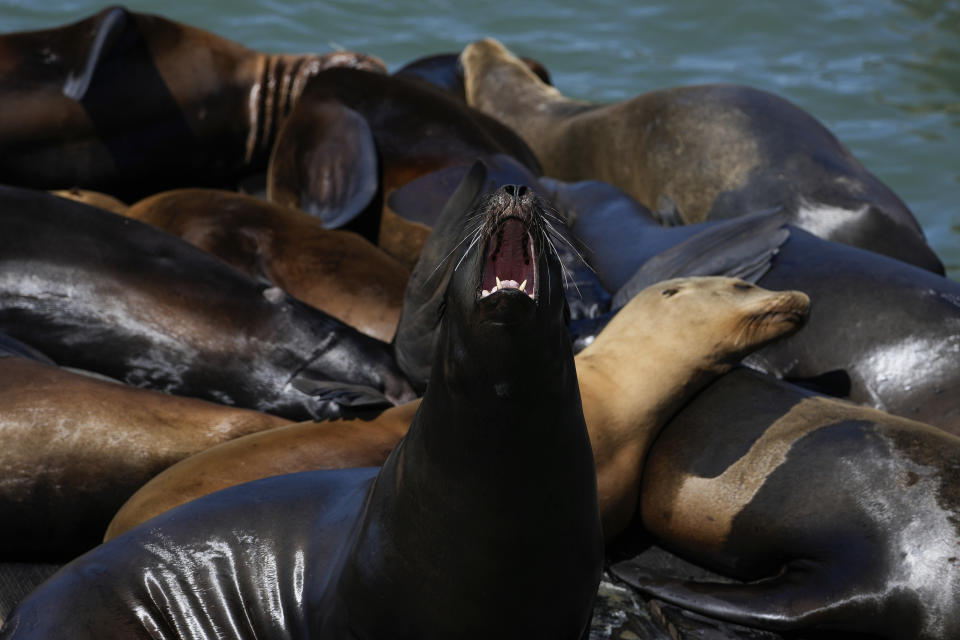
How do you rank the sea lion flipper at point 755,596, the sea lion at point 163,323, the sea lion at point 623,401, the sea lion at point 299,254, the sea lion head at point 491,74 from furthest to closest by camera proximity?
1. the sea lion head at point 491,74
2. the sea lion at point 299,254
3. the sea lion at point 163,323
4. the sea lion at point 623,401
5. the sea lion flipper at point 755,596

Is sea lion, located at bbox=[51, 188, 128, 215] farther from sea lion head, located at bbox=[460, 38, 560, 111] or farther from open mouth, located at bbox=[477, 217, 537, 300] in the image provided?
open mouth, located at bbox=[477, 217, 537, 300]

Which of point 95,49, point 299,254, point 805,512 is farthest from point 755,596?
point 95,49

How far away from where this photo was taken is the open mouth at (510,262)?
1.98m

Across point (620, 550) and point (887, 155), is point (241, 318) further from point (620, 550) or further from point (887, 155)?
point (887, 155)

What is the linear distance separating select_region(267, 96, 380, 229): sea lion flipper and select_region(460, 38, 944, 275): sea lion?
4.32 feet

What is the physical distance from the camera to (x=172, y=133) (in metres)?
5.79

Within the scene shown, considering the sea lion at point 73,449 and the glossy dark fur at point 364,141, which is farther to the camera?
the glossy dark fur at point 364,141

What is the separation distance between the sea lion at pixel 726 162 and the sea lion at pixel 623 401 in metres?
1.45

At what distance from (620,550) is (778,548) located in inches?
17.0

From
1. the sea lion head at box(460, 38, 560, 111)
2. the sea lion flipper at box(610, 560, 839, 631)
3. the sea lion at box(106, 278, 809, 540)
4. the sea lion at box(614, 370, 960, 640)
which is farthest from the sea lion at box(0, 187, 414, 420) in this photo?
the sea lion head at box(460, 38, 560, 111)

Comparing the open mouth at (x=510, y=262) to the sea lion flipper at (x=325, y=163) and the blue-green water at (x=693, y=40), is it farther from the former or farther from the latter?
the blue-green water at (x=693, y=40)

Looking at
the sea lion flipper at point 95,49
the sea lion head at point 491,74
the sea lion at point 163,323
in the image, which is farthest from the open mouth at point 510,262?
the sea lion head at point 491,74

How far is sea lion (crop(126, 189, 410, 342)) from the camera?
14.5 ft

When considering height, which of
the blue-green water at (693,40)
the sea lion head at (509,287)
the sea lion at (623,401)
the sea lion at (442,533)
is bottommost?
the blue-green water at (693,40)
